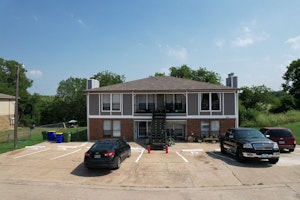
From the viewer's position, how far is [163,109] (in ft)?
83.9

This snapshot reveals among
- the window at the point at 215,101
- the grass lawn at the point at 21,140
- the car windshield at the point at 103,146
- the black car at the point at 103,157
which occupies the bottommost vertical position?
the grass lawn at the point at 21,140

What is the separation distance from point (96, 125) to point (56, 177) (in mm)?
12966

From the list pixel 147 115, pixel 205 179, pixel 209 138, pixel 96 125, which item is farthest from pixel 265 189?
pixel 96 125

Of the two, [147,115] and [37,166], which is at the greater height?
[147,115]

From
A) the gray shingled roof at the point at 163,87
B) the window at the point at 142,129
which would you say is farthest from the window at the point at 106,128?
the gray shingled roof at the point at 163,87

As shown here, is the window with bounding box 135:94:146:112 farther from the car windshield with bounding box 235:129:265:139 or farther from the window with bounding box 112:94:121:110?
the car windshield with bounding box 235:129:265:139

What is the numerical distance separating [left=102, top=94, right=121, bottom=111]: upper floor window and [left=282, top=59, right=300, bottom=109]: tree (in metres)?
60.2

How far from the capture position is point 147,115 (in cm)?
2458

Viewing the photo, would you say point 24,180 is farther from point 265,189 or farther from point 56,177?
point 265,189

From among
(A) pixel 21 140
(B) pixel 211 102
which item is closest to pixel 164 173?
(B) pixel 211 102

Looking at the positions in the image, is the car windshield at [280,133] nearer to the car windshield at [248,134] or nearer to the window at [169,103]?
the car windshield at [248,134]

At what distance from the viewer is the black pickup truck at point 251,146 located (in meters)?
13.0

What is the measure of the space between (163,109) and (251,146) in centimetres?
1310

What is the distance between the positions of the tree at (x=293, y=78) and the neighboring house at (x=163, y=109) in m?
53.5
